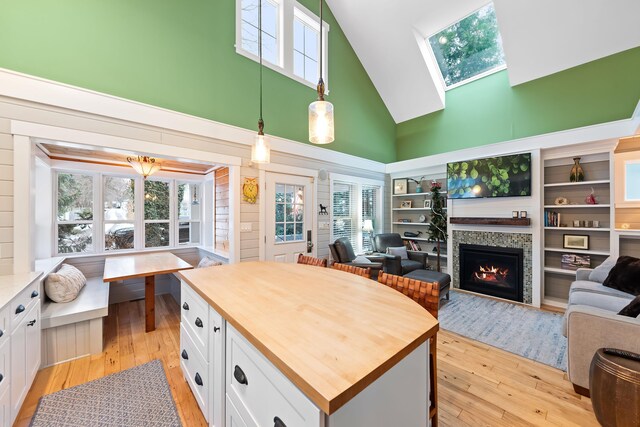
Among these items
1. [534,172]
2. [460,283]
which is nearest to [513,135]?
[534,172]

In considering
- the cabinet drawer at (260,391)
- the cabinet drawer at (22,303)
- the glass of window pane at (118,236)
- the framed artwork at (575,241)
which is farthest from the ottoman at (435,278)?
the glass of window pane at (118,236)

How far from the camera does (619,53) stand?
350cm

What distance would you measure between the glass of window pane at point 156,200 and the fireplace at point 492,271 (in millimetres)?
5782

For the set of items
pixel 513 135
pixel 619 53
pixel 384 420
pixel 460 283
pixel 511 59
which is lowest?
pixel 460 283

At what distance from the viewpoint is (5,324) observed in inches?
60.4

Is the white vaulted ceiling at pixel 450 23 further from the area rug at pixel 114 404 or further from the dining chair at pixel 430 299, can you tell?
the area rug at pixel 114 404

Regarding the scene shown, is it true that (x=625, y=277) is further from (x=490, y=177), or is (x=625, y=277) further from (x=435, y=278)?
(x=490, y=177)

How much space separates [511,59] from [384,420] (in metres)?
5.46

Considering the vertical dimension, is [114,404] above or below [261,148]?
below

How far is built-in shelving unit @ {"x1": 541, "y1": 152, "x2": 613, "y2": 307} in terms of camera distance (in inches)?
139

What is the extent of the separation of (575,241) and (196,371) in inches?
204

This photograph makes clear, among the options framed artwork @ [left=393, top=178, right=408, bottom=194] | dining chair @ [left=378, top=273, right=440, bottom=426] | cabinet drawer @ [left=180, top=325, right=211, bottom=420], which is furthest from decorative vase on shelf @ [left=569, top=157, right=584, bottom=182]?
cabinet drawer @ [left=180, top=325, right=211, bottom=420]

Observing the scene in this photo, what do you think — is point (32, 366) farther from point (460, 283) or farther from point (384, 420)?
point (460, 283)

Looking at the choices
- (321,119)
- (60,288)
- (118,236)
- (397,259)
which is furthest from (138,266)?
(397,259)
